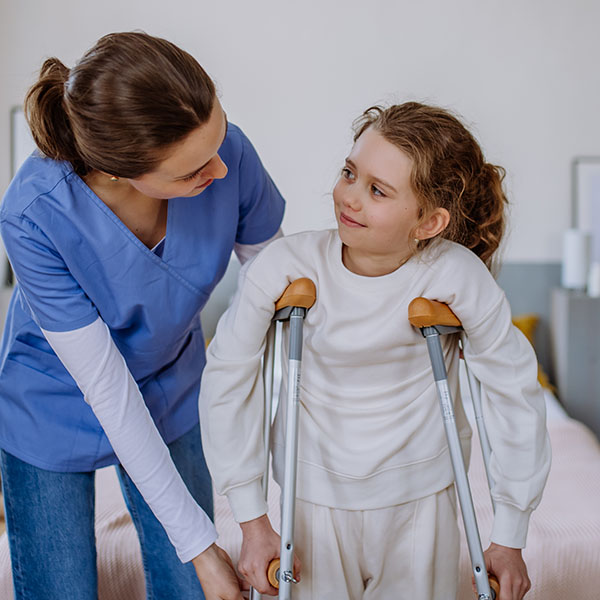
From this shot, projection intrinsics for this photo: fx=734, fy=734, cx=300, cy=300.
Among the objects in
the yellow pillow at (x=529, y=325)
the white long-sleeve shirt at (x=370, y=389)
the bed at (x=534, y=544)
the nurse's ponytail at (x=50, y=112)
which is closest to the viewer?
the nurse's ponytail at (x=50, y=112)

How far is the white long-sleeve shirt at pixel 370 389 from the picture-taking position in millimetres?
1192

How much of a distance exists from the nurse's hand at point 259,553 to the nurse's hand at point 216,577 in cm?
3

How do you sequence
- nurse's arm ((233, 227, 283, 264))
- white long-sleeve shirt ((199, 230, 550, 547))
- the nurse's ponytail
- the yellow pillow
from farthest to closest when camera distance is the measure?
the yellow pillow
nurse's arm ((233, 227, 283, 264))
white long-sleeve shirt ((199, 230, 550, 547))
the nurse's ponytail

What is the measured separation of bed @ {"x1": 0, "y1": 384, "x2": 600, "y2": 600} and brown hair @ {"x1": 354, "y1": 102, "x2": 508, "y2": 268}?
86 centimetres

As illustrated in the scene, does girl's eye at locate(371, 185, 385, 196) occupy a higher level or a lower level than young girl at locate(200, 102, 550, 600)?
higher

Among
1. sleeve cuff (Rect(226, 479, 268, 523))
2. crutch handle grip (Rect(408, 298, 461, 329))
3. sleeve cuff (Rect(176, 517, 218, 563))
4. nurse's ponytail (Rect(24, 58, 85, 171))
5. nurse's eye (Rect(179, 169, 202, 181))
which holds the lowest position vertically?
sleeve cuff (Rect(176, 517, 218, 563))

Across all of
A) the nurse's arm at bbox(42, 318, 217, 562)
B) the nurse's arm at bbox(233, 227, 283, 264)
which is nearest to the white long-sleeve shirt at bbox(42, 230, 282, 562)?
the nurse's arm at bbox(42, 318, 217, 562)

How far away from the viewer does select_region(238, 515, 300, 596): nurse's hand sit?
1.17 metres

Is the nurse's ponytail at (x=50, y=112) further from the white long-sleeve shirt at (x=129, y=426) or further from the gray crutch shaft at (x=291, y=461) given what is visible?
the gray crutch shaft at (x=291, y=461)

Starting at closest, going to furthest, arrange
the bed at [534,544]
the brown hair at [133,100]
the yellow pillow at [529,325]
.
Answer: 1. the brown hair at [133,100]
2. the bed at [534,544]
3. the yellow pillow at [529,325]

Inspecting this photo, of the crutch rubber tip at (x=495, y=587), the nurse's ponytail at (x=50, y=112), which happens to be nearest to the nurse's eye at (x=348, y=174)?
the nurse's ponytail at (x=50, y=112)

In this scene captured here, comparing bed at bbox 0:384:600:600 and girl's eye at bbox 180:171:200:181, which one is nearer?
girl's eye at bbox 180:171:200:181

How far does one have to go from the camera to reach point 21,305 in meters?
1.32

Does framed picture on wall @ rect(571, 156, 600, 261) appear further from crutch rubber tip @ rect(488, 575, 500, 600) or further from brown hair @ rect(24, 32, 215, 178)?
brown hair @ rect(24, 32, 215, 178)
